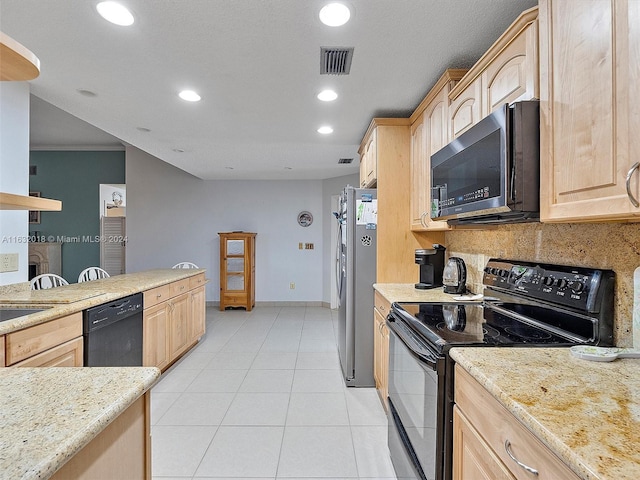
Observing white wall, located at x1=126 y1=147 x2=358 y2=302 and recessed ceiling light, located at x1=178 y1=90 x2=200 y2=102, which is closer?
recessed ceiling light, located at x1=178 y1=90 x2=200 y2=102

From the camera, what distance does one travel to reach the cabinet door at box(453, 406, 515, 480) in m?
0.90

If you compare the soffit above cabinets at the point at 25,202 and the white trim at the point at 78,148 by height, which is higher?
the white trim at the point at 78,148

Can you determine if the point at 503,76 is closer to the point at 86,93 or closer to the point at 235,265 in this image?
the point at 86,93

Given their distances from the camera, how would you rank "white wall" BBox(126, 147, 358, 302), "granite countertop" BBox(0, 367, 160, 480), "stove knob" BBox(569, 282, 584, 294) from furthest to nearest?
"white wall" BBox(126, 147, 358, 302)
"stove knob" BBox(569, 282, 584, 294)
"granite countertop" BBox(0, 367, 160, 480)

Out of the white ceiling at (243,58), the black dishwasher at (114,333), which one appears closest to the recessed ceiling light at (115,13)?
the white ceiling at (243,58)

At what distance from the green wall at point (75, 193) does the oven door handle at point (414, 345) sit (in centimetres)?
643

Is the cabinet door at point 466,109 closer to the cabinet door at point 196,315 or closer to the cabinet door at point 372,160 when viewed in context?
the cabinet door at point 372,160

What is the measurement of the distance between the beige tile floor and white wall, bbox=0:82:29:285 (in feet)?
4.78

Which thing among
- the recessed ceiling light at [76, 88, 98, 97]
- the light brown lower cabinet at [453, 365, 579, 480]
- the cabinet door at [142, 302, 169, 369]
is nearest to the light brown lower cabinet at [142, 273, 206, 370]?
the cabinet door at [142, 302, 169, 369]

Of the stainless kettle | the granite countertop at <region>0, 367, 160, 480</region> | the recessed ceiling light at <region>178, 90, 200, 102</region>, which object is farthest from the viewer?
the recessed ceiling light at <region>178, 90, 200, 102</region>

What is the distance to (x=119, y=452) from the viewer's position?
0.84 meters

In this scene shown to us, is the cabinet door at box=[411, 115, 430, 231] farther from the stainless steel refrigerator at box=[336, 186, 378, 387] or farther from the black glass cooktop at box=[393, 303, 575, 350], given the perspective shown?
the black glass cooktop at box=[393, 303, 575, 350]

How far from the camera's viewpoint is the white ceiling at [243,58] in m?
1.55

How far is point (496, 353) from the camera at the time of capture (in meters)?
1.14
